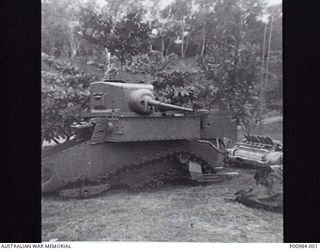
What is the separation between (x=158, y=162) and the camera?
587cm

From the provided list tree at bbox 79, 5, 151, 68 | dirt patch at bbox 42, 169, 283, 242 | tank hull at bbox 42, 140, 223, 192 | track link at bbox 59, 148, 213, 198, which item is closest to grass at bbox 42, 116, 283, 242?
dirt patch at bbox 42, 169, 283, 242

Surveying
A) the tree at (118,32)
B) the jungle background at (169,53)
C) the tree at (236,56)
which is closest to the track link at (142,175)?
the jungle background at (169,53)

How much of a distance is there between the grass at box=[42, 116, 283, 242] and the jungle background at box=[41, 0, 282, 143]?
0.97m

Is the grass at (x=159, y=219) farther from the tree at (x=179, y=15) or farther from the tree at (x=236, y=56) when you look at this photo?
the tree at (x=179, y=15)

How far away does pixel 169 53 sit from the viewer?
670 centimetres

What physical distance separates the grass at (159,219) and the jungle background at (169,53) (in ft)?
3.19

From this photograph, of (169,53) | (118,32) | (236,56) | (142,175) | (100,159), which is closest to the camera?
(100,159)

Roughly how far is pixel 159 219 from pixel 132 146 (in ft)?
4.73

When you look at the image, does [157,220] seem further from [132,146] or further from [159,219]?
[132,146]

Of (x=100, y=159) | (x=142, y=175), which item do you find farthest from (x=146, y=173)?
(x=100, y=159)

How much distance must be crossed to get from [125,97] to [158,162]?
1012 millimetres

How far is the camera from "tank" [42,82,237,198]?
5.42 m

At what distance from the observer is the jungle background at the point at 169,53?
514 cm
